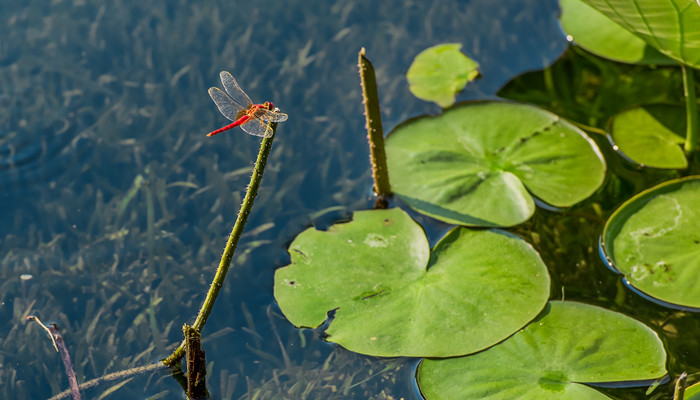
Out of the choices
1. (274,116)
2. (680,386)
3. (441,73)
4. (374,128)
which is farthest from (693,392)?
(441,73)

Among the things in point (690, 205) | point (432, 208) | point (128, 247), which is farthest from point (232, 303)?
point (690, 205)

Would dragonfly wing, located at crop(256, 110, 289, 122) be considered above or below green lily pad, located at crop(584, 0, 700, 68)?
above

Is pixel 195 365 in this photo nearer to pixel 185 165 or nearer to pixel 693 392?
pixel 185 165

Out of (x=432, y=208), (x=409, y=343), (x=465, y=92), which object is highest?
(x=465, y=92)

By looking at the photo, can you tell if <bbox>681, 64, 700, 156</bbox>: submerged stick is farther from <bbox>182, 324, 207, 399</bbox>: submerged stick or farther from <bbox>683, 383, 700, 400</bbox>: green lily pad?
<bbox>182, 324, 207, 399</bbox>: submerged stick

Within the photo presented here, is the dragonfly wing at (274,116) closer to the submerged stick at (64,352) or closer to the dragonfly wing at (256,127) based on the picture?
the dragonfly wing at (256,127)

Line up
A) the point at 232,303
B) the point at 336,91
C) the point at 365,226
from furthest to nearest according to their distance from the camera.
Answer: the point at 336,91, the point at 365,226, the point at 232,303

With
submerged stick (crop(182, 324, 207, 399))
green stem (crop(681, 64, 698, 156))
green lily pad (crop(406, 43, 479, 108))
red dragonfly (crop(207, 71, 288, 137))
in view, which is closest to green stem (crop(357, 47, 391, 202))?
red dragonfly (crop(207, 71, 288, 137))

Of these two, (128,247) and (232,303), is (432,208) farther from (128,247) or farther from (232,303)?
(128,247)
